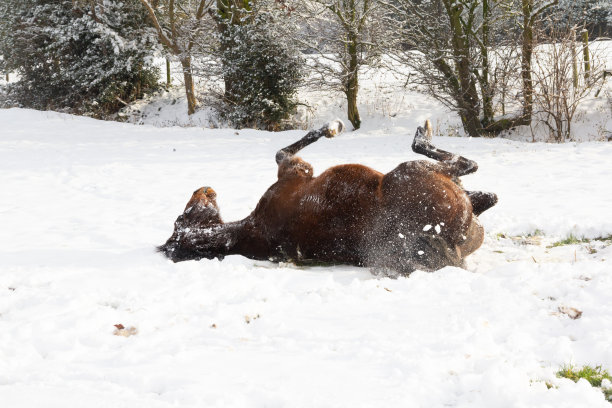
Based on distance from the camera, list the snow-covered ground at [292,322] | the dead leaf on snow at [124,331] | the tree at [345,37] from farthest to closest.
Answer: the tree at [345,37]
the dead leaf on snow at [124,331]
the snow-covered ground at [292,322]

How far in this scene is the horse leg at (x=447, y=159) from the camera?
3.78m

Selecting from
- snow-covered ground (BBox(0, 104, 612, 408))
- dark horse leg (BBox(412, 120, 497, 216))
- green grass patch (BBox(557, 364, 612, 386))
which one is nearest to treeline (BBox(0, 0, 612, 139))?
snow-covered ground (BBox(0, 104, 612, 408))

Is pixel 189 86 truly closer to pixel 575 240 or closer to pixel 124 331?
pixel 575 240

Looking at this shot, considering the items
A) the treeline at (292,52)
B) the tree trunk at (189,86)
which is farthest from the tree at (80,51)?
A: the tree trunk at (189,86)

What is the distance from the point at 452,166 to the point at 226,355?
2.33 metres

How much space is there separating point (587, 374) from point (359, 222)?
1.77 meters

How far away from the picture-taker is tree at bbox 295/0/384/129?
13.9m

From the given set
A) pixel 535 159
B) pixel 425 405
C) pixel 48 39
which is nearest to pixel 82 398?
pixel 425 405

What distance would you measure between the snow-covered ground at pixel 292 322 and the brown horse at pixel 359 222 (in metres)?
0.19

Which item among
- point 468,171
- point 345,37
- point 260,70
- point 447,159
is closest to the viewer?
point 468,171

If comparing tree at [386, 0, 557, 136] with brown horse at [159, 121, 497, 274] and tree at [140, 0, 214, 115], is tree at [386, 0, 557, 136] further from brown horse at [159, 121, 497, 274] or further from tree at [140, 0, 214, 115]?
brown horse at [159, 121, 497, 274]

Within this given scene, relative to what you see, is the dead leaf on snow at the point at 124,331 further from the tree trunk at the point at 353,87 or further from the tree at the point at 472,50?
the tree trunk at the point at 353,87

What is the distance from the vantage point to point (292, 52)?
1510 centimetres

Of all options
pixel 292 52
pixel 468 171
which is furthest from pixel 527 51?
pixel 468 171
